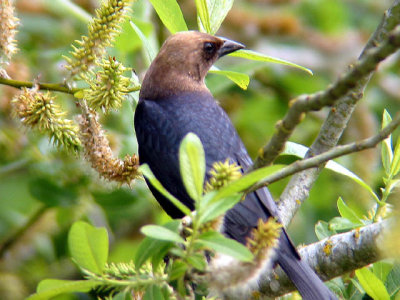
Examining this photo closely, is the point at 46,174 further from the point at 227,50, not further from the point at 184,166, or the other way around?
the point at 184,166

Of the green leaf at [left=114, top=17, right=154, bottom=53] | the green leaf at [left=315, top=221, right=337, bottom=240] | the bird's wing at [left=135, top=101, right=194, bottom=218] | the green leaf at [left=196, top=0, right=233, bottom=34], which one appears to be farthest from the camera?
the green leaf at [left=114, top=17, right=154, bottom=53]

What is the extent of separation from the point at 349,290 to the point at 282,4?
3.24 meters

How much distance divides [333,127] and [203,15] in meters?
0.73

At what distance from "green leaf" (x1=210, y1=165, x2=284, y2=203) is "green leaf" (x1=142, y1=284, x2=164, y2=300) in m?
0.39

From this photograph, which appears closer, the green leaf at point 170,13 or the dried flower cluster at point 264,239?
the dried flower cluster at point 264,239

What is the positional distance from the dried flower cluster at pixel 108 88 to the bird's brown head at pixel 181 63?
1128 mm

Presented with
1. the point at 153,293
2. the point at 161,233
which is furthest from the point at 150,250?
the point at 161,233

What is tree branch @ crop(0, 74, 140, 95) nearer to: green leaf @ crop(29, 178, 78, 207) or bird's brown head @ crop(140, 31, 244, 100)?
bird's brown head @ crop(140, 31, 244, 100)

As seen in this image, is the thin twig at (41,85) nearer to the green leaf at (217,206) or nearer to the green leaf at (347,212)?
the green leaf at (217,206)

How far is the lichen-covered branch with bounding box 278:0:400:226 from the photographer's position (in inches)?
97.1

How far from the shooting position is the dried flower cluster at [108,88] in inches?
84.5

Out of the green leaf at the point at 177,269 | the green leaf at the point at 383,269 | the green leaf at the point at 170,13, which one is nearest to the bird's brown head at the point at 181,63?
the green leaf at the point at 170,13

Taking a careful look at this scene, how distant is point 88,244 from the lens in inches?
69.4

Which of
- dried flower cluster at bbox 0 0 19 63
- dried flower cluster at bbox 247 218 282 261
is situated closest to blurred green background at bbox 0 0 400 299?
dried flower cluster at bbox 0 0 19 63
